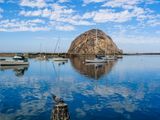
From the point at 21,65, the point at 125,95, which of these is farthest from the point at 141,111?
the point at 21,65

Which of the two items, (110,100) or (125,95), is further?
(125,95)

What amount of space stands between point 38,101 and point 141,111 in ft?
49.2

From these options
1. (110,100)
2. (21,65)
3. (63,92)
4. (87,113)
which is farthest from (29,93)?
(21,65)

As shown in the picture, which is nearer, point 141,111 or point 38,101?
point 141,111

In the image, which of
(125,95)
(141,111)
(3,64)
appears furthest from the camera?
(3,64)

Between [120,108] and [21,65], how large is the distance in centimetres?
8897

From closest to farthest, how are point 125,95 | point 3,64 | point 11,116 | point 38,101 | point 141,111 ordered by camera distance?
point 11,116
point 141,111
point 38,101
point 125,95
point 3,64

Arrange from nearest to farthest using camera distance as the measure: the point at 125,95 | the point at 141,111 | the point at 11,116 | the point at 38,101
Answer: the point at 11,116
the point at 141,111
the point at 38,101
the point at 125,95

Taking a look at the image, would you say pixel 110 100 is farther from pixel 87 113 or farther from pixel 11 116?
pixel 11 116

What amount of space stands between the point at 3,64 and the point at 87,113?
91604 mm

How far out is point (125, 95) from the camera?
168 feet

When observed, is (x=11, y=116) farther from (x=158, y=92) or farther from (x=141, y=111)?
(x=158, y=92)

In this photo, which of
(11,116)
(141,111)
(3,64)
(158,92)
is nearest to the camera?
(11,116)

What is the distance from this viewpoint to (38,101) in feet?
147
